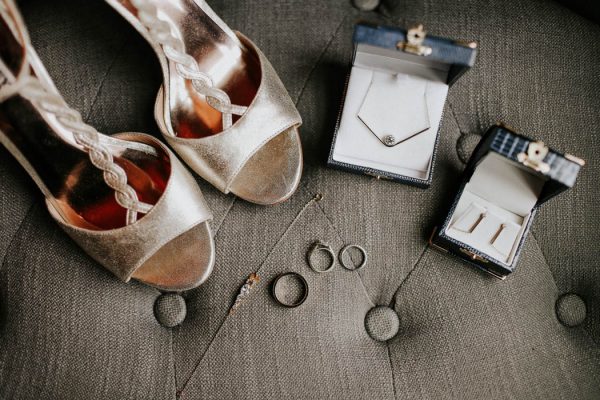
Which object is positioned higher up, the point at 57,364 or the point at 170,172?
the point at 170,172

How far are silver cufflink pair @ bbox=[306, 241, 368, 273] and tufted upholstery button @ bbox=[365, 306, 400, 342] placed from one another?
0.23ft

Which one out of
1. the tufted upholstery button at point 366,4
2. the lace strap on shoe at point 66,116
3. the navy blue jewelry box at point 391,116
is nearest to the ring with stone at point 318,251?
the navy blue jewelry box at point 391,116

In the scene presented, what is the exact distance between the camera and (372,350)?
0.74m

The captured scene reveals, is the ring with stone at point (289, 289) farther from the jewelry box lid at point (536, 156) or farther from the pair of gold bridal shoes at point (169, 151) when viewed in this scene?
the jewelry box lid at point (536, 156)

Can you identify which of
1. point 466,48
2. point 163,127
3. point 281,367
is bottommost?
point 281,367

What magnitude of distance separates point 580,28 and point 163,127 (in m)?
0.68

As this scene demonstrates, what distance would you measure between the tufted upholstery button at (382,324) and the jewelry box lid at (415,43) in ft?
1.18

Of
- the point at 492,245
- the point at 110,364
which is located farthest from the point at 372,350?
the point at 110,364

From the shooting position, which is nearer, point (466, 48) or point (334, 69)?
point (466, 48)

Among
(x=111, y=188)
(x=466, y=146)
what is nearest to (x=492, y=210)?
(x=466, y=146)

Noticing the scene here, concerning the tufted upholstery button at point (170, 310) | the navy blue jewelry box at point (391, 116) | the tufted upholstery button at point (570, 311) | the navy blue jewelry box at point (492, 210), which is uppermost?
the navy blue jewelry box at point (391, 116)

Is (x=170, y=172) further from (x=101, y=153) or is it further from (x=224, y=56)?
(x=224, y=56)

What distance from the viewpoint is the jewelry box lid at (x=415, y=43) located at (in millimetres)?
665

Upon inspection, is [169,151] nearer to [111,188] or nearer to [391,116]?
[111,188]
